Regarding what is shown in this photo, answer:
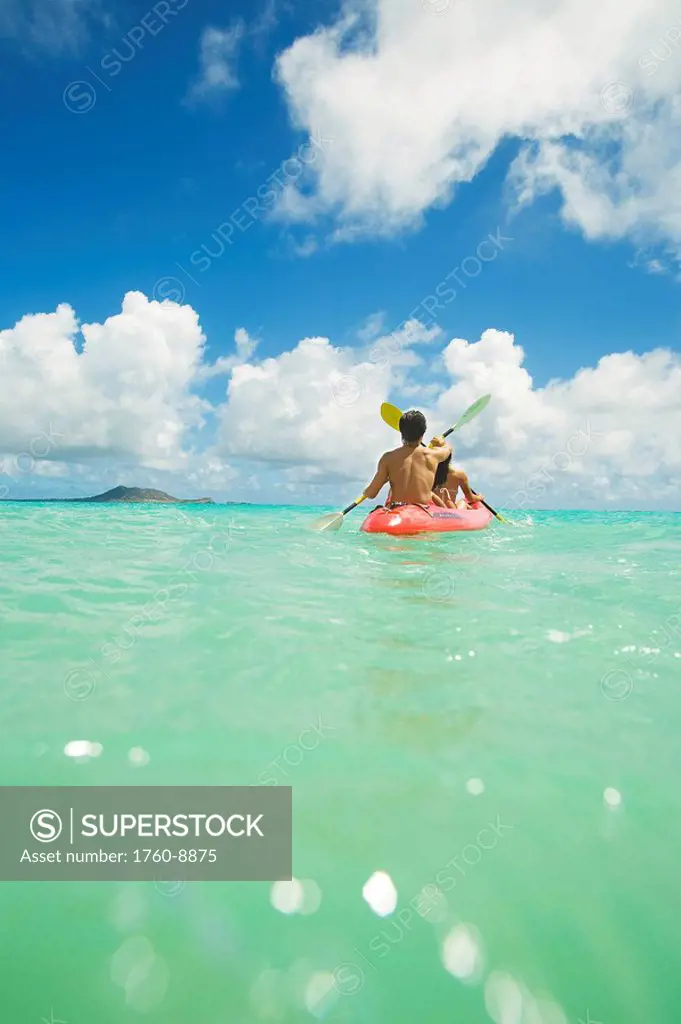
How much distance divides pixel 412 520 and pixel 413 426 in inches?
73.7

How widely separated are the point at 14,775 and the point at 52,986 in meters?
1.12

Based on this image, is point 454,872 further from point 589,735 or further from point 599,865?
point 589,735

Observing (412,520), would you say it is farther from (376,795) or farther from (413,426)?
(376,795)

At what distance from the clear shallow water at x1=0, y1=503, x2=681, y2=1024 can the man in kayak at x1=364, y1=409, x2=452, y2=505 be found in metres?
5.84

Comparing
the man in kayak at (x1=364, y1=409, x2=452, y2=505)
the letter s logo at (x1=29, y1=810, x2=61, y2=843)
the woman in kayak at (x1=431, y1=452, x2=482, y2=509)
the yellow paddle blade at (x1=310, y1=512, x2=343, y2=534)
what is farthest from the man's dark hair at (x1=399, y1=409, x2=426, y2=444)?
the letter s logo at (x1=29, y1=810, x2=61, y2=843)

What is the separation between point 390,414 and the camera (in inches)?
528

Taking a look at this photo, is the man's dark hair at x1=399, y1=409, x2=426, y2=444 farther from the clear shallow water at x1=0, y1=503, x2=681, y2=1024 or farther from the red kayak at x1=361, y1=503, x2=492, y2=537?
the clear shallow water at x1=0, y1=503, x2=681, y2=1024

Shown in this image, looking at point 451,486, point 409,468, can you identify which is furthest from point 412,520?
point 451,486

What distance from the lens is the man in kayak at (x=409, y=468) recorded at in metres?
10.7

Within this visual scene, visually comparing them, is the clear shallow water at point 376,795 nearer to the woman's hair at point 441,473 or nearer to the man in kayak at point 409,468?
the man in kayak at point 409,468

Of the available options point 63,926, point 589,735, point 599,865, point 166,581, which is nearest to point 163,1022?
point 63,926

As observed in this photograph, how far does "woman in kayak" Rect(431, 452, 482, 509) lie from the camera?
542 inches

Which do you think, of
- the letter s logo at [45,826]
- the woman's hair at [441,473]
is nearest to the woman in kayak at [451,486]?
the woman's hair at [441,473]

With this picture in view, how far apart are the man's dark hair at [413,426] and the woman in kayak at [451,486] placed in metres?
2.90
